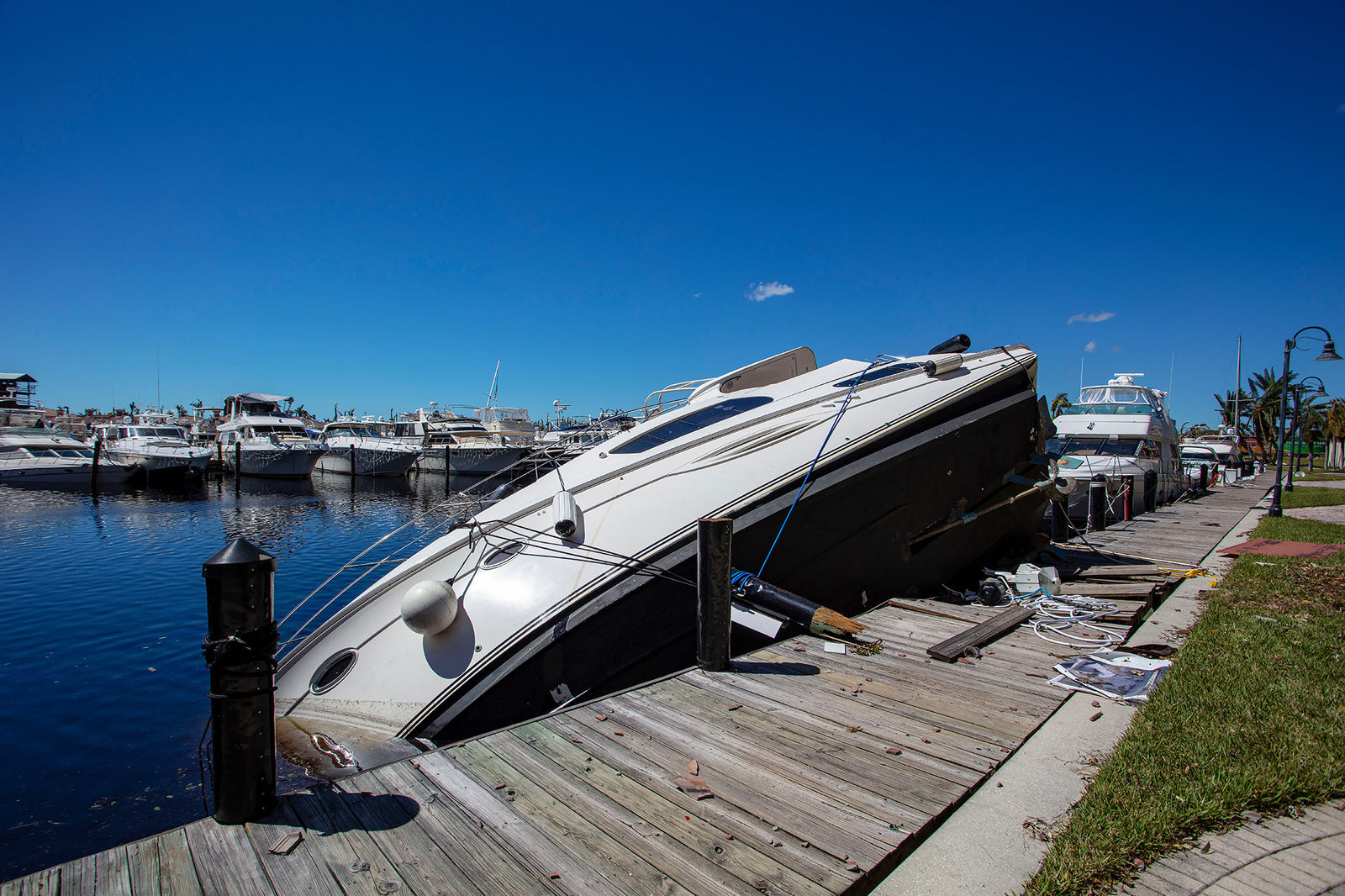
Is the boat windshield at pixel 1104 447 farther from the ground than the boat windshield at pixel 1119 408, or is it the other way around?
the boat windshield at pixel 1119 408

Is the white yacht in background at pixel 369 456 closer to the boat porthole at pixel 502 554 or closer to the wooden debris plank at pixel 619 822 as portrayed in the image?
the boat porthole at pixel 502 554

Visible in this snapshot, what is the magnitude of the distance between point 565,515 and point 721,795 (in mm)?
2946

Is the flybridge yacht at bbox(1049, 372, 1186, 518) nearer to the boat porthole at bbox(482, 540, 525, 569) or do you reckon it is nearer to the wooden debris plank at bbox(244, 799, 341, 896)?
the boat porthole at bbox(482, 540, 525, 569)

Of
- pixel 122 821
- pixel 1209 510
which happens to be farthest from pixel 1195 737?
pixel 1209 510

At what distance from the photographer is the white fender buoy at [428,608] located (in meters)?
5.02

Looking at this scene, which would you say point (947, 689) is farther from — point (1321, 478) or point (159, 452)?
point (159, 452)

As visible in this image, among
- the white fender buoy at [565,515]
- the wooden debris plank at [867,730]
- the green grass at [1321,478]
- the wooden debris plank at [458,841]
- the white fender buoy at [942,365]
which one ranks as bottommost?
the green grass at [1321,478]

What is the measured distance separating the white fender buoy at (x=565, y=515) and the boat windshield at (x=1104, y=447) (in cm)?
1748

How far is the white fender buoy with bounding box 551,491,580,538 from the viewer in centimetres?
556

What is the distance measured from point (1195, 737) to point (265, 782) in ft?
15.6

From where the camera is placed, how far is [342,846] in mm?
2693

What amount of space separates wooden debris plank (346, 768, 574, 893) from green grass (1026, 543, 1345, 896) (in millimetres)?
1970

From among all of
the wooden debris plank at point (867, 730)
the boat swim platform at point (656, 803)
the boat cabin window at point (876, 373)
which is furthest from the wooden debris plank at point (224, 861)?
the boat cabin window at point (876, 373)

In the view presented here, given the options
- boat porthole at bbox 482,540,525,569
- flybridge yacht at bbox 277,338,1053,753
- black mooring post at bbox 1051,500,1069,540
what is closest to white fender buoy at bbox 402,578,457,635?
flybridge yacht at bbox 277,338,1053,753
